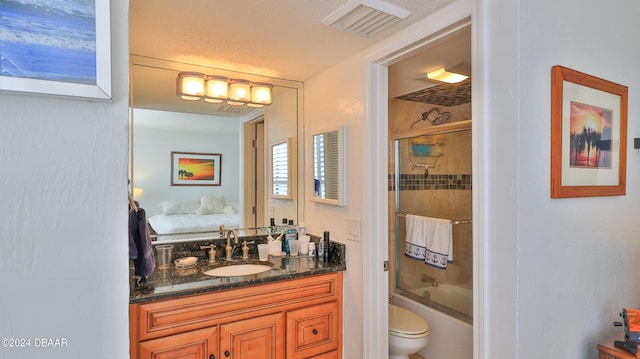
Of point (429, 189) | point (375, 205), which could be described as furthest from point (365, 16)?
point (429, 189)

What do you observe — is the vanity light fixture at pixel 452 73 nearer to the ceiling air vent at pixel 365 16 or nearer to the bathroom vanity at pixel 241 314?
the ceiling air vent at pixel 365 16

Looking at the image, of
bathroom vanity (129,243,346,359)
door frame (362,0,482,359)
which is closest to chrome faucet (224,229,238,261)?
bathroom vanity (129,243,346,359)

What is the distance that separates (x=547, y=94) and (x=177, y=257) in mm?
2089

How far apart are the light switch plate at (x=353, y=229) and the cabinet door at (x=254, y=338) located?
59 cm

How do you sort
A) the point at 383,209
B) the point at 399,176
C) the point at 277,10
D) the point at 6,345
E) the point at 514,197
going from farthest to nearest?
the point at 399,176
the point at 383,209
the point at 277,10
the point at 514,197
the point at 6,345

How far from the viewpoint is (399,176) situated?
3.05 meters

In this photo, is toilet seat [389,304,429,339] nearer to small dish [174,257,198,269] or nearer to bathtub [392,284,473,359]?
bathtub [392,284,473,359]

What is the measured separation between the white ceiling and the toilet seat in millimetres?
1750

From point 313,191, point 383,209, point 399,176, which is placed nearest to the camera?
point 383,209

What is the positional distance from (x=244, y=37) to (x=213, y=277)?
127cm

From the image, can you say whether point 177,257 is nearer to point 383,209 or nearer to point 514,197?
point 383,209

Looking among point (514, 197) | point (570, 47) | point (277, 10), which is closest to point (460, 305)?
point (514, 197)

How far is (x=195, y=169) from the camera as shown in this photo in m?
2.21

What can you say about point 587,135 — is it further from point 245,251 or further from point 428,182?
point 245,251
